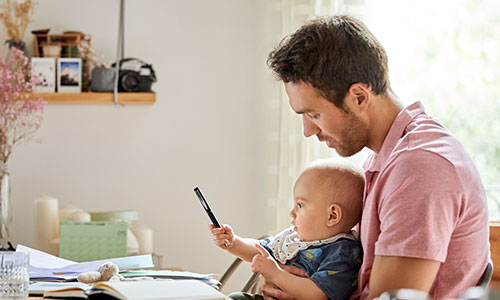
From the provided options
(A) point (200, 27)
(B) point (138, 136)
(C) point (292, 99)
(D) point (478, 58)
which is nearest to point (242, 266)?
(B) point (138, 136)

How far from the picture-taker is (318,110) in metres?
1.68

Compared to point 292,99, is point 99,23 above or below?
above

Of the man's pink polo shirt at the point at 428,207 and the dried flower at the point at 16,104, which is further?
the dried flower at the point at 16,104

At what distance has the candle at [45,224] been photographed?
2787 mm

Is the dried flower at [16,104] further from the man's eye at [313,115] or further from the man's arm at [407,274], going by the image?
the man's arm at [407,274]

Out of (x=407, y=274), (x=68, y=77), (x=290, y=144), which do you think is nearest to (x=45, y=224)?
(x=68, y=77)

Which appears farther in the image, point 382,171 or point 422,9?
point 422,9

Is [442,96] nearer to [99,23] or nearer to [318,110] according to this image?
[99,23]

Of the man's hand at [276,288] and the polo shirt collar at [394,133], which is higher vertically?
the polo shirt collar at [394,133]

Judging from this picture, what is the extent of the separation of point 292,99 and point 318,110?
0.26ft

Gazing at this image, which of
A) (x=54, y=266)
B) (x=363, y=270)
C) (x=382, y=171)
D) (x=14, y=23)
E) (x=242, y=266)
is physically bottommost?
(x=242, y=266)

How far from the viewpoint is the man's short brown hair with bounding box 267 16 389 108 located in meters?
1.63

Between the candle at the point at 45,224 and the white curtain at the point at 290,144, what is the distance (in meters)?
1.05

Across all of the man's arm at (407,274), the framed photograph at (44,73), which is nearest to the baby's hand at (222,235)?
the man's arm at (407,274)
